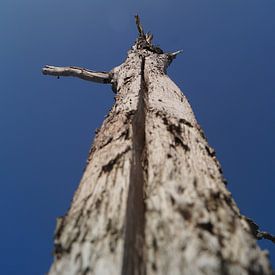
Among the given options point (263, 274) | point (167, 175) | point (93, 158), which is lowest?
point (263, 274)

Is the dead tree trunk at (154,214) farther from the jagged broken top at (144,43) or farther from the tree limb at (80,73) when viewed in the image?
the jagged broken top at (144,43)

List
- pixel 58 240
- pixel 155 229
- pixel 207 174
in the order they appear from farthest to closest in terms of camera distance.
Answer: pixel 207 174, pixel 58 240, pixel 155 229

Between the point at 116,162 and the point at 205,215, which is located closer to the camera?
the point at 205,215

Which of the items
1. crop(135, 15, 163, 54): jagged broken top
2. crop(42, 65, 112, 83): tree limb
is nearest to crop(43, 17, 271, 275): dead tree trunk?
crop(42, 65, 112, 83): tree limb

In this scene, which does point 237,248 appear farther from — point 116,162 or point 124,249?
point 116,162

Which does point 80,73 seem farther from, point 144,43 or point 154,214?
point 154,214

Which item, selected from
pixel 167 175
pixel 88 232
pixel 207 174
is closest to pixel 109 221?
pixel 88 232
